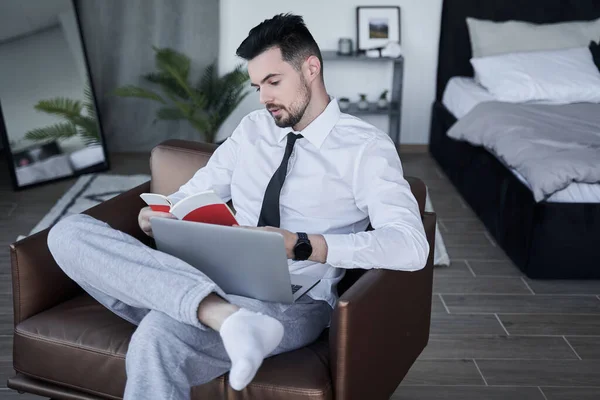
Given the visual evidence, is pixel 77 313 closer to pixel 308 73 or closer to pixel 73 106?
pixel 308 73

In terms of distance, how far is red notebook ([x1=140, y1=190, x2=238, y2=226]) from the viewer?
1770 mm

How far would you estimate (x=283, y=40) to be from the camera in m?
1.97

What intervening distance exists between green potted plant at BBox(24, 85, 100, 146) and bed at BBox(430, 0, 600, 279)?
223 cm

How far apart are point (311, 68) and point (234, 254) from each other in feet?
1.97

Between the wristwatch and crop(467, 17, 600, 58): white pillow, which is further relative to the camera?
crop(467, 17, 600, 58): white pillow

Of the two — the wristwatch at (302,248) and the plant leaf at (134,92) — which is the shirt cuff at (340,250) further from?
the plant leaf at (134,92)

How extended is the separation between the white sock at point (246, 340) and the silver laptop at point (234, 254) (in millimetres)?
138

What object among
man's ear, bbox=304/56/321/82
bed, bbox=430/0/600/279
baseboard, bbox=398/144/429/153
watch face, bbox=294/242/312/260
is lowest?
baseboard, bbox=398/144/429/153

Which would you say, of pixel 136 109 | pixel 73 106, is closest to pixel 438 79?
pixel 136 109

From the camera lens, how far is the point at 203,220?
1827 millimetres

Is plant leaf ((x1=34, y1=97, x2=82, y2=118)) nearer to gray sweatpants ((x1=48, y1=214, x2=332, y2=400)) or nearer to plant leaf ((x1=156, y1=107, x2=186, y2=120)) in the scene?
plant leaf ((x1=156, y1=107, x2=186, y2=120))

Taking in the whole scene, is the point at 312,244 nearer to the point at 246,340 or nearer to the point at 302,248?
the point at 302,248

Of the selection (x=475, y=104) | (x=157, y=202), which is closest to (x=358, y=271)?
(x=157, y=202)

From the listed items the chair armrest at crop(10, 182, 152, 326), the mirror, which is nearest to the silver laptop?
the chair armrest at crop(10, 182, 152, 326)
